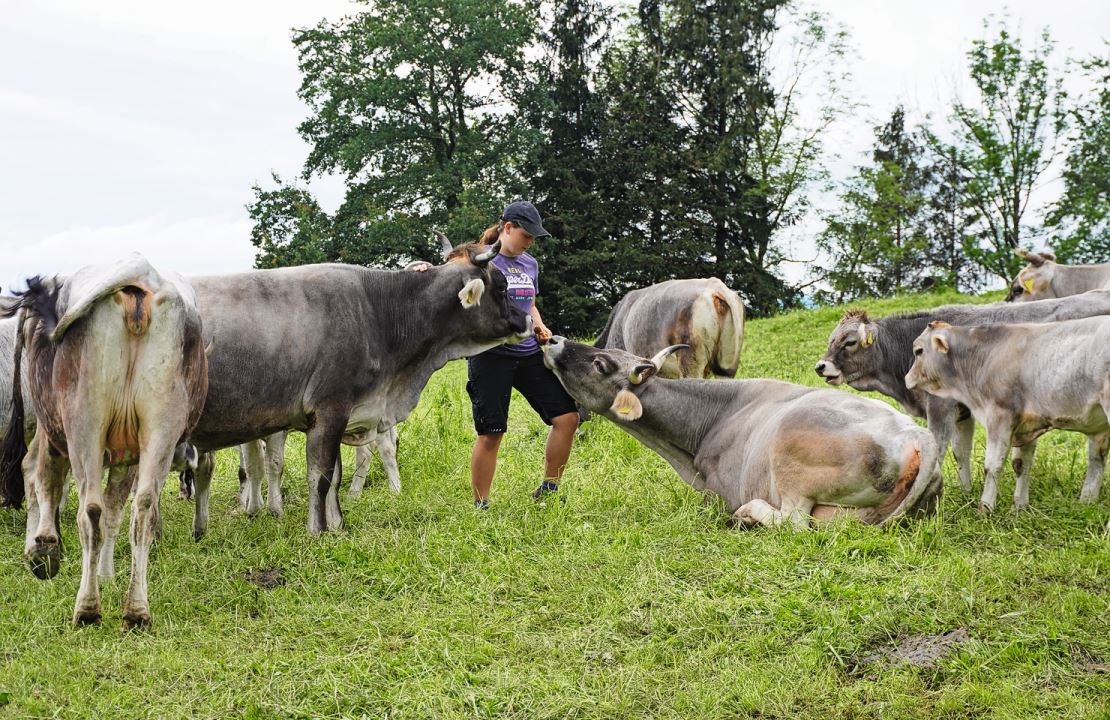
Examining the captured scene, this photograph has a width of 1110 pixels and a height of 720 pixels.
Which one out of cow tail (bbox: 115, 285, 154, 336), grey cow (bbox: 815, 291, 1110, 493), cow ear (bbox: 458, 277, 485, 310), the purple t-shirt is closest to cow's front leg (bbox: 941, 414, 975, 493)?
grey cow (bbox: 815, 291, 1110, 493)

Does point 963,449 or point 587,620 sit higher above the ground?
point 963,449

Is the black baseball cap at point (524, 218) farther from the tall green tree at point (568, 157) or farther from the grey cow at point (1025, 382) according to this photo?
the tall green tree at point (568, 157)

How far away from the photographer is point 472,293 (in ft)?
27.3

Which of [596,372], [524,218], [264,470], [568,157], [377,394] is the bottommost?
[264,470]

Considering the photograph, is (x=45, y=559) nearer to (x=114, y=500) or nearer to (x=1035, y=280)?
(x=114, y=500)

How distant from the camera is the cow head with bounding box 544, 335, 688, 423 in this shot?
8.33 m

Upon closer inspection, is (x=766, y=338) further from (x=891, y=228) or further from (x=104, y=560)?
(x=891, y=228)

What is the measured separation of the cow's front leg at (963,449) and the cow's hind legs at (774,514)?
6.31 ft

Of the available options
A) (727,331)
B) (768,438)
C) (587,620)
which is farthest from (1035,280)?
(587,620)

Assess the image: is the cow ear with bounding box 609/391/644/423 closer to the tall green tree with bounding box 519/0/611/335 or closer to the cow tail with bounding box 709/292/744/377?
the cow tail with bounding box 709/292/744/377

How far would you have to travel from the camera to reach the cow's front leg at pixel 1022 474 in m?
7.52

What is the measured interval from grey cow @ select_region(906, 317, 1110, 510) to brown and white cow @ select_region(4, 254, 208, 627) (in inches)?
211

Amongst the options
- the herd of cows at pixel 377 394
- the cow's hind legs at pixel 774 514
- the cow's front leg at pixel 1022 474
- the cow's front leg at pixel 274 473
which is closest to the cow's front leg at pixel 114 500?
the herd of cows at pixel 377 394

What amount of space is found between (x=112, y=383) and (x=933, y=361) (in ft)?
19.2
